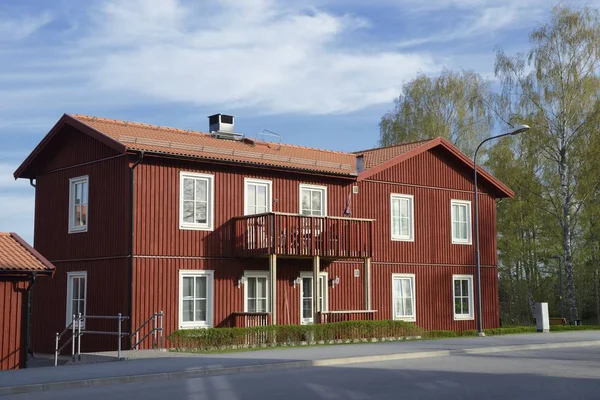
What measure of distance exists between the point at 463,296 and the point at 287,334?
11.7m

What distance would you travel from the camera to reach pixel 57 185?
28.0 m

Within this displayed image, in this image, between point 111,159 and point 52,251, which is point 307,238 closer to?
point 111,159

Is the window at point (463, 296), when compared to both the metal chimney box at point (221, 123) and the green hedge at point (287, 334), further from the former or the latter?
the metal chimney box at point (221, 123)

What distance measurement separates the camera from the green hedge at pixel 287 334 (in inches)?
903

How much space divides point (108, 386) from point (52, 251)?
46.1ft

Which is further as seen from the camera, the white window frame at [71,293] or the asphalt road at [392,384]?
the white window frame at [71,293]

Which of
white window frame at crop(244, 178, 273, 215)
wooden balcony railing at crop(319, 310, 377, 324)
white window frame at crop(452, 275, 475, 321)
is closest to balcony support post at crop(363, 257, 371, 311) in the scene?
wooden balcony railing at crop(319, 310, 377, 324)

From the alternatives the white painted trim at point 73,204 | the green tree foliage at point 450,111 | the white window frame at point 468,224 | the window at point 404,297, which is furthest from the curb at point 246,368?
the green tree foliage at point 450,111

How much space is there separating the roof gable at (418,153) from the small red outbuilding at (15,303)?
44.1 feet

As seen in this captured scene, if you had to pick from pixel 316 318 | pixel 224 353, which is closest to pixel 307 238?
pixel 316 318

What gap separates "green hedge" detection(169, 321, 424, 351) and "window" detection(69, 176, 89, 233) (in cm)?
606

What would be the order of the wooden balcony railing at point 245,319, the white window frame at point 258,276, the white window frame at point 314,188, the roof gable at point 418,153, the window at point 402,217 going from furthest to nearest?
the window at point 402,217 < the roof gable at point 418,153 < the white window frame at point 314,188 < the white window frame at point 258,276 < the wooden balcony railing at point 245,319

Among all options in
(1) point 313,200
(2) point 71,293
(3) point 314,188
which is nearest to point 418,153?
(3) point 314,188

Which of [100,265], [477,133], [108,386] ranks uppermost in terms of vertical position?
[477,133]
